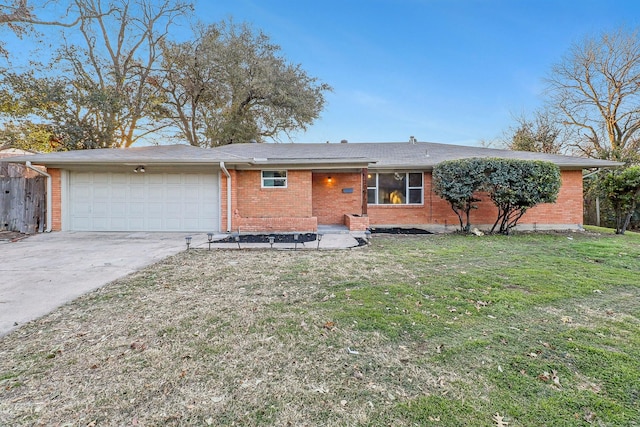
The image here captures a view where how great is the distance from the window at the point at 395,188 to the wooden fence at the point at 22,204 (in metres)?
12.2

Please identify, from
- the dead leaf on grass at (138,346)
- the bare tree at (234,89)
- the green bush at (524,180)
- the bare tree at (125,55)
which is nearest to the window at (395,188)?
the green bush at (524,180)

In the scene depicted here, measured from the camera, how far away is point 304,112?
1925cm

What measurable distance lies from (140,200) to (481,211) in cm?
1324

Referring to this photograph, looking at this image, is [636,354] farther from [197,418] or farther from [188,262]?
[188,262]

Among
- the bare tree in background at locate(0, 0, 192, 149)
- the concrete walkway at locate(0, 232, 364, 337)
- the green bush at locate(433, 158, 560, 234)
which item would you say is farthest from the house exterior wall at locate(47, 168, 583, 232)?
the bare tree in background at locate(0, 0, 192, 149)

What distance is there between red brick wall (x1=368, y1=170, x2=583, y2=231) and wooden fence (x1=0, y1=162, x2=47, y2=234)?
12.2 meters

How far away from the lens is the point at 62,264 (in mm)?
6020

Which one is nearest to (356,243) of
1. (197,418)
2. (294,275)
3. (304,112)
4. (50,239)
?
Result: (294,275)

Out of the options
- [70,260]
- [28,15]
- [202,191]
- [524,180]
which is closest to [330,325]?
[70,260]

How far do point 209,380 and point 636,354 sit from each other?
391cm

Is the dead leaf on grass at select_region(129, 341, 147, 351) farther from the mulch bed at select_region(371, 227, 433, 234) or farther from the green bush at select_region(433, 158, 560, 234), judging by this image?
the green bush at select_region(433, 158, 560, 234)

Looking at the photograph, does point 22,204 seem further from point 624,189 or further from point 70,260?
point 624,189

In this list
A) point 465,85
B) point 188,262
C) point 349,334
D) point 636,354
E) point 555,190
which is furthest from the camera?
point 465,85

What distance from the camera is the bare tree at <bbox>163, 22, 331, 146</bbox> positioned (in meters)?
18.2
